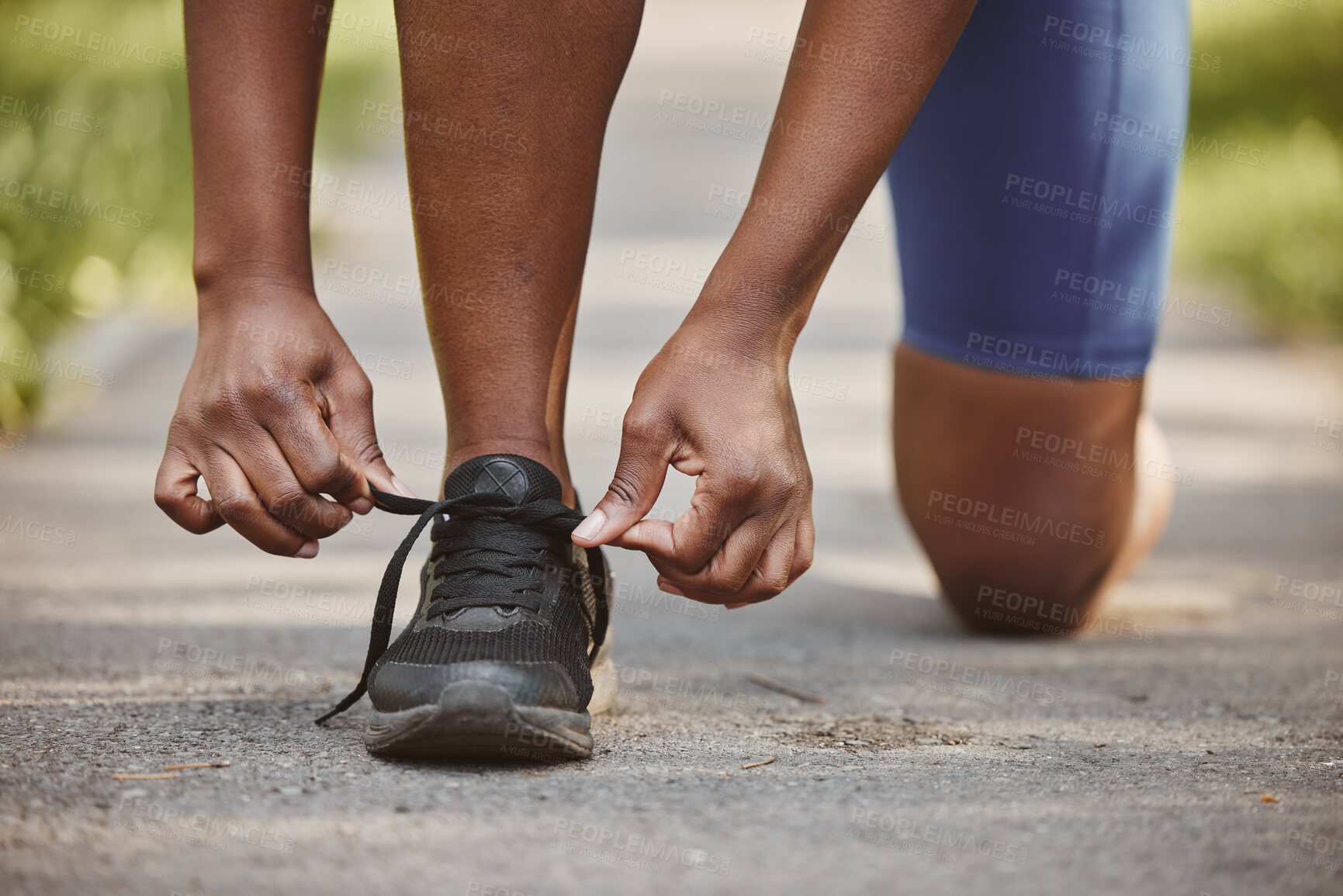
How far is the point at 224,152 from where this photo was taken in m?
1.33

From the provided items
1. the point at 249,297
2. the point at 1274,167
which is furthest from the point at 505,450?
the point at 1274,167

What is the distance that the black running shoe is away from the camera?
3.61ft

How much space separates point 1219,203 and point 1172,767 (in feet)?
16.2
